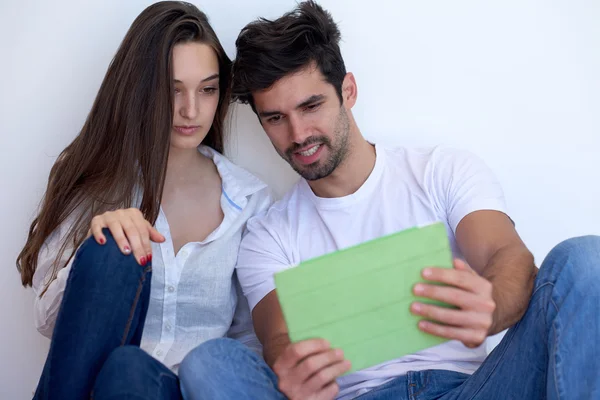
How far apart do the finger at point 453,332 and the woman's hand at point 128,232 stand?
0.53 m

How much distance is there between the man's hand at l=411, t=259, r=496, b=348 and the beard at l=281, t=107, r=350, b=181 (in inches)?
22.6

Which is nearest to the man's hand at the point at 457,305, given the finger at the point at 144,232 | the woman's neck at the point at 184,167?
the finger at the point at 144,232

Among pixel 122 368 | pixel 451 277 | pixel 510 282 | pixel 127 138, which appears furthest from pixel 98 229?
pixel 510 282

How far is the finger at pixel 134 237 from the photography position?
126 centimetres

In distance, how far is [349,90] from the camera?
5.66 feet

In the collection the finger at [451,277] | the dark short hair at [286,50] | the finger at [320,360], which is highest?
the dark short hair at [286,50]

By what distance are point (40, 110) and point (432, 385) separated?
1264mm

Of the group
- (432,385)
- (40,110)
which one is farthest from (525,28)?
(40,110)

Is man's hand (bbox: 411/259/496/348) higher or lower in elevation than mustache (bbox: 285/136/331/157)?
lower

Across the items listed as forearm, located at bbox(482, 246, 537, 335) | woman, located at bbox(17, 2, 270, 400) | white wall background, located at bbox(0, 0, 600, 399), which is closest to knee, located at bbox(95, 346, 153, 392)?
woman, located at bbox(17, 2, 270, 400)

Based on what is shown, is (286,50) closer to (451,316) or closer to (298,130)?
(298,130)

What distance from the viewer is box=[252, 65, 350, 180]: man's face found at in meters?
1.57

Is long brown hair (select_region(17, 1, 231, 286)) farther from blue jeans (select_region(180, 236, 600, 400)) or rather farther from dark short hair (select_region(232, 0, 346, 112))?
blue jeans (select_region(180, 236, 600, 400))

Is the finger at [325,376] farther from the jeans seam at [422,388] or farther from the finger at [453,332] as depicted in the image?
the jeans seam at [422,388]
